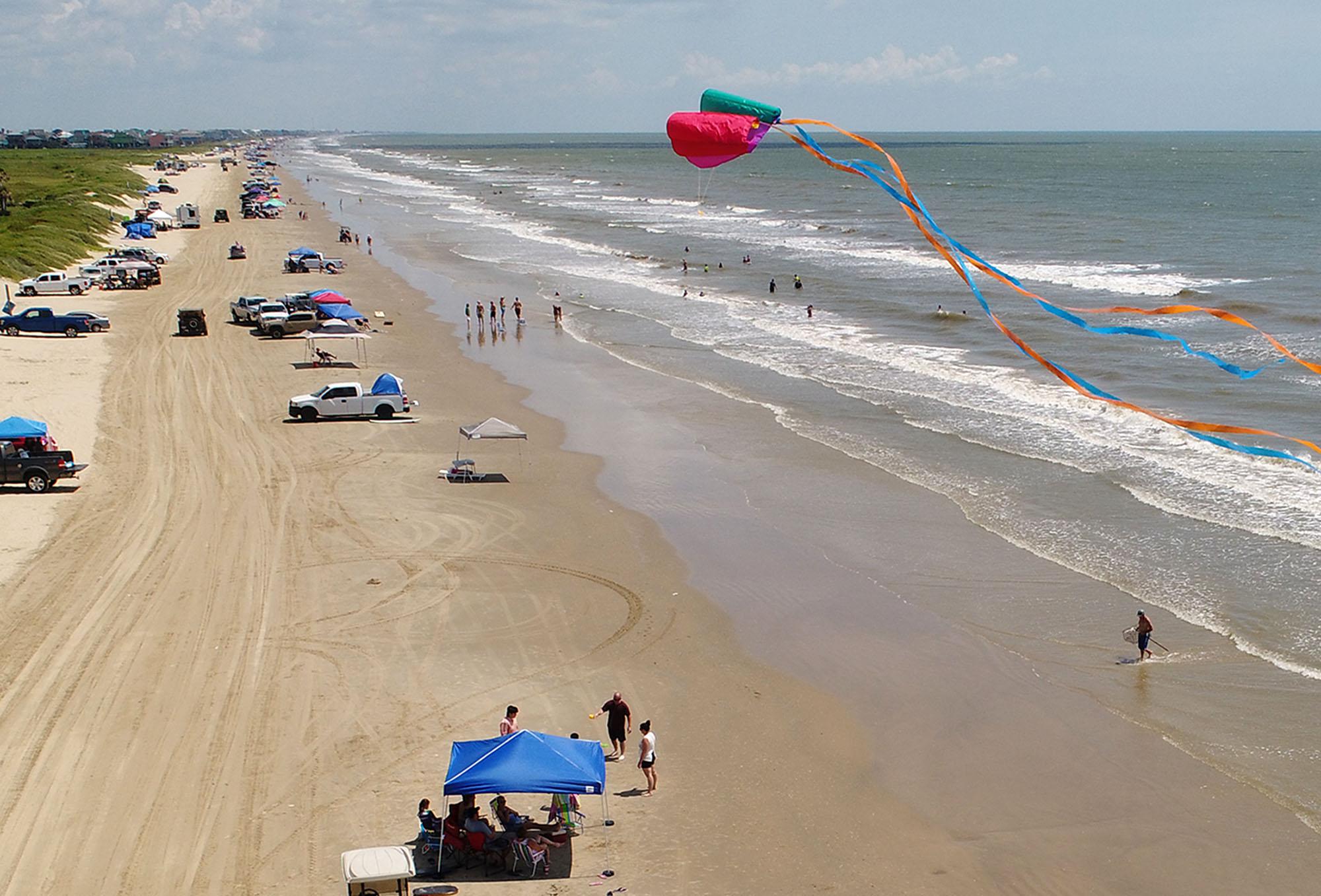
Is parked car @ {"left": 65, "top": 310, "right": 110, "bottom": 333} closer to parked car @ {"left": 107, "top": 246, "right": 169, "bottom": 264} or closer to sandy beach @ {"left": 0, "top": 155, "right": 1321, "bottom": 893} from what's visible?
parked car @ {"left": 107, "top": 246, "right": 169, "bottom": 264}

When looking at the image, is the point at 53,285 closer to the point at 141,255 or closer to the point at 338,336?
the point at 141,255

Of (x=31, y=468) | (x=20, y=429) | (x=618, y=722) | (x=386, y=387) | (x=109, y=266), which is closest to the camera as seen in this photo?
(x=618, y=722)

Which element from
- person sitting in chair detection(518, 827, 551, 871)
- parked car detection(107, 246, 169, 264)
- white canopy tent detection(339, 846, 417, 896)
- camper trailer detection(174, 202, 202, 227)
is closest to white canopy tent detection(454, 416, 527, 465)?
person sitting in chair detection(518, 827, 551, 871)

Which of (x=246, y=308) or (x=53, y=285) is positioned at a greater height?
(x=246, y=308)

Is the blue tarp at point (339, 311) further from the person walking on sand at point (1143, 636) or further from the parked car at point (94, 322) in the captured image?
the person walking on sand at point (1143, 636)

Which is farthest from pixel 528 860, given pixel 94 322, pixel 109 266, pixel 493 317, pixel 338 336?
pixel 109 266

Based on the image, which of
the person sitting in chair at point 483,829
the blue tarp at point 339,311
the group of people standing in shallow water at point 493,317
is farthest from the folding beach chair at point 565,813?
the group of people standing in shallow water at point 493,317

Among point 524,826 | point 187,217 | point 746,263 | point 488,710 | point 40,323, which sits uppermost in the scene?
point 746,263
